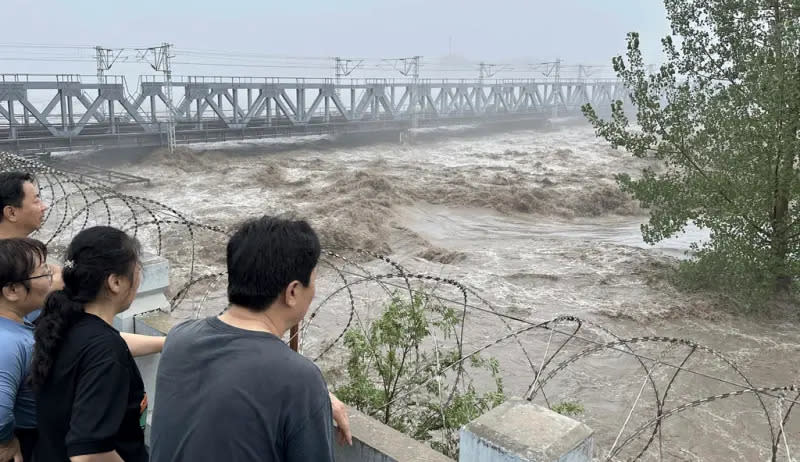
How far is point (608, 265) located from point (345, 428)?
1639cm

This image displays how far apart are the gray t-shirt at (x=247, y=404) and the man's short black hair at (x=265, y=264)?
0.45 feet

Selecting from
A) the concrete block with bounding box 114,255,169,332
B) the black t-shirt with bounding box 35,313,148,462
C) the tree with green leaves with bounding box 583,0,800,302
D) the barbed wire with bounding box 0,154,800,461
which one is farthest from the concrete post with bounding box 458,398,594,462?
the tree with green leaves with bounding box 583,0,800,302

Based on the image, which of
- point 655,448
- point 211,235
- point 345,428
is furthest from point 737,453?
point 211,235

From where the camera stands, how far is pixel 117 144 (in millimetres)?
32719

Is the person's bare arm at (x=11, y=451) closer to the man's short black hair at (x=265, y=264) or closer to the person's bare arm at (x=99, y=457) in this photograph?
the person's bare arm at (x=99, y=457)

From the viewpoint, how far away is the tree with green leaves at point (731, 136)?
465 inches

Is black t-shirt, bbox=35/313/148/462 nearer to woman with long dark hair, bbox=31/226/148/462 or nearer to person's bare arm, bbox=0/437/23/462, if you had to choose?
woman with long dark hair, bbox=31/226/148/462

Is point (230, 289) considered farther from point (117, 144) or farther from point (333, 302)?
point (117, 144)

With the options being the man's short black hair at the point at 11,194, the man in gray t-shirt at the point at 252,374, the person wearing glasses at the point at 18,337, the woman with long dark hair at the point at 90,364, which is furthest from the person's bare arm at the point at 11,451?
the man's short black hair at the point at 11,194

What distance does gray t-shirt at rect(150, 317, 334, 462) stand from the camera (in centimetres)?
202

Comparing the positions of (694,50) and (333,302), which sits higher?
(694,50)

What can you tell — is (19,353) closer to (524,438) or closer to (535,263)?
(524,438)

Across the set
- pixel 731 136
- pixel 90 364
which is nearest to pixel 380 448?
pixel 90 364

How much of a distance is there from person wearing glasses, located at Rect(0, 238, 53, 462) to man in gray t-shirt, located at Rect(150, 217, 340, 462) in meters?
1.11
